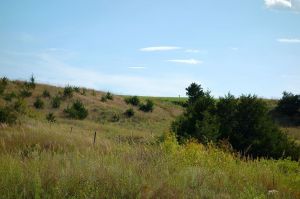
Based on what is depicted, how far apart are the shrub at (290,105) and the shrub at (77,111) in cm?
2800

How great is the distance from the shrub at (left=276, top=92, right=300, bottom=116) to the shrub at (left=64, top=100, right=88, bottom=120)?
91.9 ft

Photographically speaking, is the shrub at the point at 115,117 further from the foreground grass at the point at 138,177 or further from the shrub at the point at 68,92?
the foreground grass at the point at 138,177

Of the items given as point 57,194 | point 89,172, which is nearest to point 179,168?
point 89,172

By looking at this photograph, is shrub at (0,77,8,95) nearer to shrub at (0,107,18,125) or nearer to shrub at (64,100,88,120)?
shrub at (64,100,88,120)

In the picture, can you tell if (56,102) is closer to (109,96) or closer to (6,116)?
(109,96)

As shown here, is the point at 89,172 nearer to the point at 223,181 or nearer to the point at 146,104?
the point at 223,181

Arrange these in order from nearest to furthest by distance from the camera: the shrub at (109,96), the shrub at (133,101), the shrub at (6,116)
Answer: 1. the shrub at (6,116)
2. the shrub at (109,96)
3. the shrub at (133,101)

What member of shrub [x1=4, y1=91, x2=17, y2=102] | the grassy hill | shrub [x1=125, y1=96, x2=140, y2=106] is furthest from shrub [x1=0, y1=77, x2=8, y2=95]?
the grassy hill

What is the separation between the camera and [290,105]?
59.6 meters

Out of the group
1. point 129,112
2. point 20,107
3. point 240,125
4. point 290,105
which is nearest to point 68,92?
point 129,112

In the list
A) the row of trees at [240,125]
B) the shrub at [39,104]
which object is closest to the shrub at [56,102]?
the shrub at [39,104]

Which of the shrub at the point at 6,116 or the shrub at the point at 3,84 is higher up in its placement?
the shrub at the point at 3,84

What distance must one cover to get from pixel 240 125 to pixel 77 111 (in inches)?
1005

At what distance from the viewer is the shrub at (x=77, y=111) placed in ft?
146
